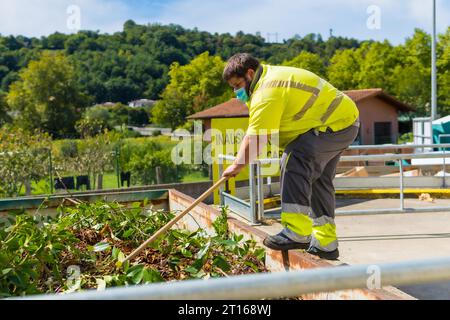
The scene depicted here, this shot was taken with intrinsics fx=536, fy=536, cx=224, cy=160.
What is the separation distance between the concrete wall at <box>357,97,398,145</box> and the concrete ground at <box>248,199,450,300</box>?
79.4 ft

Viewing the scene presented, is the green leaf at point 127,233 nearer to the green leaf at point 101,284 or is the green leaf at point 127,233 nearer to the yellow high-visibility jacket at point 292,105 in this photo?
the green leaf at point 101,284

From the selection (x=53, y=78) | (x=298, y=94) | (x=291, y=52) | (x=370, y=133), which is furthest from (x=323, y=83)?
(x=291, y=52)

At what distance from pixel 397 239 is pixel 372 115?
26464mm

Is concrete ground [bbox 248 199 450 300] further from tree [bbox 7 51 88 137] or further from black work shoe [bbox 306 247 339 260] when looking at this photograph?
tree [bbox 7 51 88 137]

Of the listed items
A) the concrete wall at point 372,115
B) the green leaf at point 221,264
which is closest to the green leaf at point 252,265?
the green leaf at point 221,264

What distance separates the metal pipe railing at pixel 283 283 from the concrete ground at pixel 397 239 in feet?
10.0

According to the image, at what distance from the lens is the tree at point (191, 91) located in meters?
47.0

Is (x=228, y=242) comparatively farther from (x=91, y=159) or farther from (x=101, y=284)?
(x=91, y=159)

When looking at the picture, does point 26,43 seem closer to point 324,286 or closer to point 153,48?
point 153,48

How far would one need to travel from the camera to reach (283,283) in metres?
1.19

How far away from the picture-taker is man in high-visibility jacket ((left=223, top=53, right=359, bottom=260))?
3.37m

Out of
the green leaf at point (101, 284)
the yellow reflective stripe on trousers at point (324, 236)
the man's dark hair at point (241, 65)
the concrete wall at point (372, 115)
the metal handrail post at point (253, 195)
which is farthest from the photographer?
the concrete wall at point (372, 115)

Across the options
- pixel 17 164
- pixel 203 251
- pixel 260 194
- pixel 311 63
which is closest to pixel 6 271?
pixel 203 251
